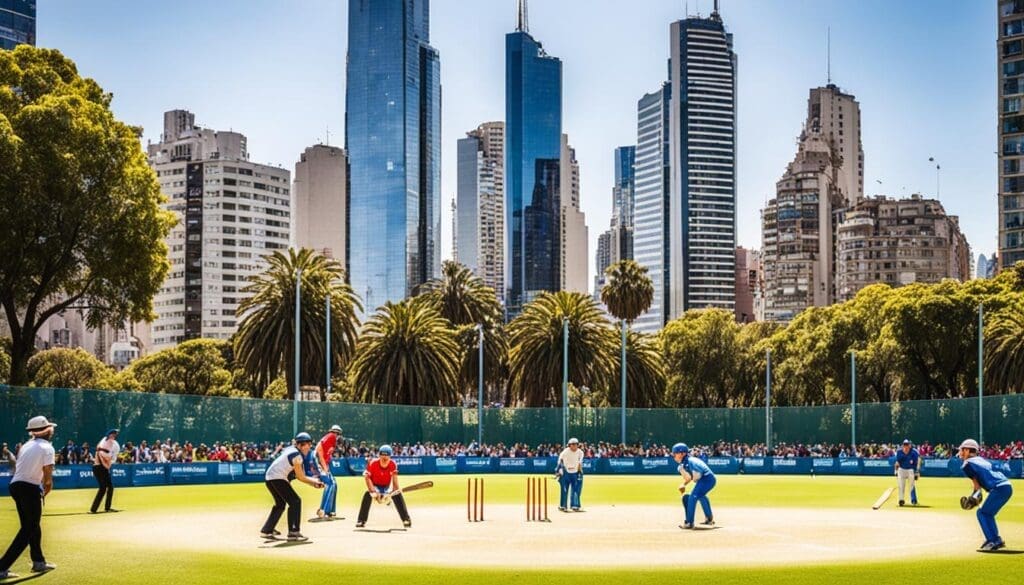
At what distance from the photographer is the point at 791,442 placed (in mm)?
79375

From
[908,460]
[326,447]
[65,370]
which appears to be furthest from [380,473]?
[65,370]

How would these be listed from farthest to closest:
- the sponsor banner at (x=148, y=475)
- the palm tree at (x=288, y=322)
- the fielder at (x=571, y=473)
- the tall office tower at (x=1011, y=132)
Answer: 1. the tall office tower at (x=1011, y=132)
2. the palm tree at (x=288, y=322)
3. the sponsor banner at (x=148, y=475)
4. the fielder at (x=571, y=473)

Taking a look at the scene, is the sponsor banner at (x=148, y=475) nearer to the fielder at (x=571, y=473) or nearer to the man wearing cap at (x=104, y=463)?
the man wearing cap at (x=104, y=463)

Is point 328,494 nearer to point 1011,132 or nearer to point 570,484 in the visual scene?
point 570,484

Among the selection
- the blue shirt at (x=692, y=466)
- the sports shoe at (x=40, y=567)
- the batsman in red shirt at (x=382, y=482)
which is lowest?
the sports shoe at (x=40, y=567)

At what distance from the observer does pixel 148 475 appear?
49.9m

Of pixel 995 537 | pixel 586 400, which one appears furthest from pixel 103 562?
pixel 586 400

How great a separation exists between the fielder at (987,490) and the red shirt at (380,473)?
11517mm

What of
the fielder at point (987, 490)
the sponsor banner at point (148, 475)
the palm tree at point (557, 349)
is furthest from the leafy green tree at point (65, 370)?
the fielder at point (987, 490)

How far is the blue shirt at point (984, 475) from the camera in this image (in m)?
21.2

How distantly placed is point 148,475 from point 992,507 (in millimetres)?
36437

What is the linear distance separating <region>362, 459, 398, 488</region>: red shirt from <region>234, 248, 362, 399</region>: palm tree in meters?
54.6

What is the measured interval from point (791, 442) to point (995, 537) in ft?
191

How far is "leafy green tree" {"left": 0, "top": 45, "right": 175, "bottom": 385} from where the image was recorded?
176 feet
